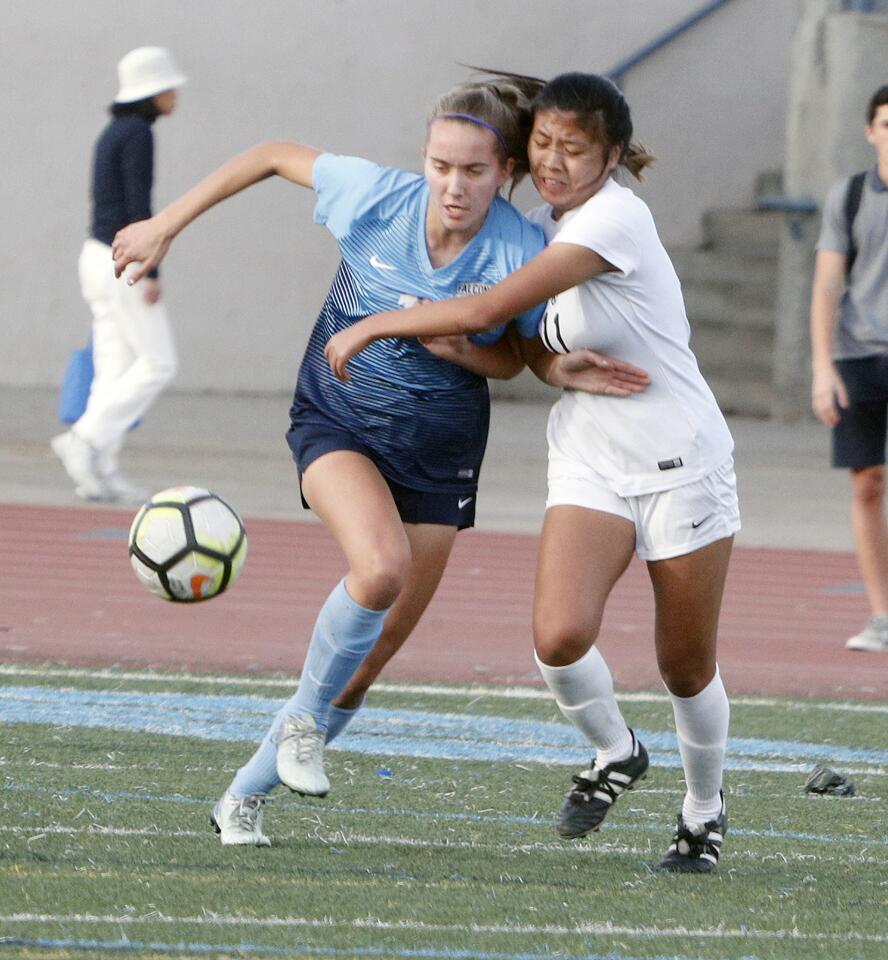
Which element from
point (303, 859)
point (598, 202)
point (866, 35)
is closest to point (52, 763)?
point (303, 859)

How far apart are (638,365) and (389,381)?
2.10 ft

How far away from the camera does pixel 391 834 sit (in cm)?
513

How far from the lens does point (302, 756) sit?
4766 millimetres

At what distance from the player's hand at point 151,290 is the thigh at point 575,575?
7002 mm

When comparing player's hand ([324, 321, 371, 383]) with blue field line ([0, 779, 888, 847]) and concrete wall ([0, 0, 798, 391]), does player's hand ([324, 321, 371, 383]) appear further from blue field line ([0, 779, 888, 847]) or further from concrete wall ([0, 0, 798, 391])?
concrete wall ([0, 0, 798, 391])

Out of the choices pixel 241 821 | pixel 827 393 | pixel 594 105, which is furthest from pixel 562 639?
pixel 827 393

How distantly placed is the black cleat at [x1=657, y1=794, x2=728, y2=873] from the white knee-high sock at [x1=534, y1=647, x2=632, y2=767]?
0.24 meters

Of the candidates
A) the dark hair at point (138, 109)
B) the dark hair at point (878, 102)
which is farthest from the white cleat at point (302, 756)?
the dark hair at point (138, 109)

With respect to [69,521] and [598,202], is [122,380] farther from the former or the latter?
[598,202]

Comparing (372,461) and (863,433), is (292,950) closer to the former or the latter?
(372,461)

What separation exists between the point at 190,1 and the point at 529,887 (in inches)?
589

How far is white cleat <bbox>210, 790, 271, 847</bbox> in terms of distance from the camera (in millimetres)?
4875

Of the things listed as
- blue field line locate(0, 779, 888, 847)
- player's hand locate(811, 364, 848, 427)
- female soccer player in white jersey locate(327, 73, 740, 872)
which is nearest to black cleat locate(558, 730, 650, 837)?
female soccer player in white jersey locate(327, 73, 740, 872)

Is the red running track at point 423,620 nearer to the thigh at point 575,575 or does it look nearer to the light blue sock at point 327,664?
the light blue sock at point 327,664
